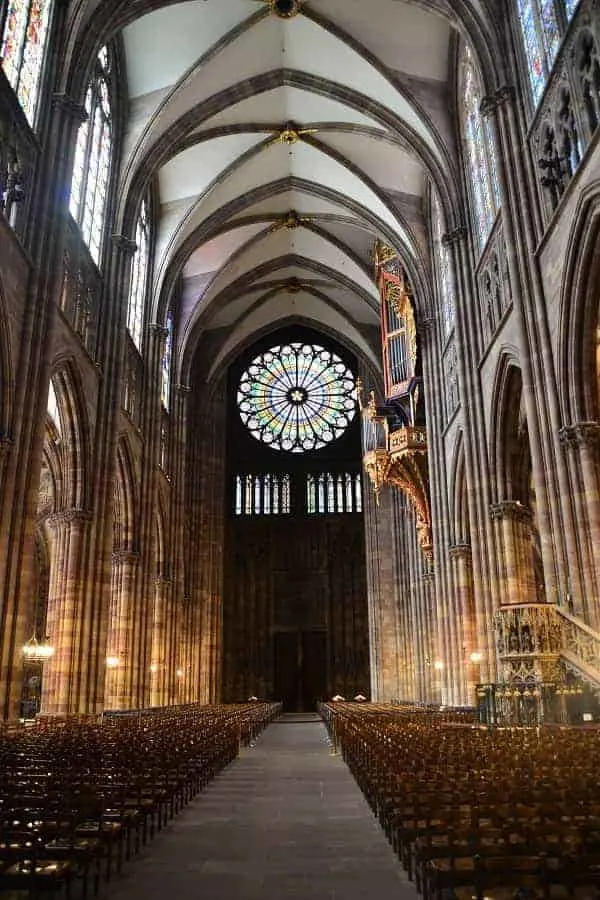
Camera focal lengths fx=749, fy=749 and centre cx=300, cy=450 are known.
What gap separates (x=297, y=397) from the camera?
144 ft

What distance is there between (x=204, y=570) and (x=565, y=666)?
26.7 metres

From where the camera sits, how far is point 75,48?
18.6m

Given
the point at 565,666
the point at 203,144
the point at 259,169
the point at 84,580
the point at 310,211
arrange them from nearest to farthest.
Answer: the point at 565,666 < the point at 84,580 < the point at 203,144 < the point at 259,169 < the point at 310,211

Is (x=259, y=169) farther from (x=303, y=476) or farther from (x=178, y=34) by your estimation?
(x=303, y=476)

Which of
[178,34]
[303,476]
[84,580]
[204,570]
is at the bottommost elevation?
[84,580]

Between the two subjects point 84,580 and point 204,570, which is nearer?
point 84,580

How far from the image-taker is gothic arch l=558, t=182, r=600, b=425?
1395 cm

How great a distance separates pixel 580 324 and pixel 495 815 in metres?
11.9

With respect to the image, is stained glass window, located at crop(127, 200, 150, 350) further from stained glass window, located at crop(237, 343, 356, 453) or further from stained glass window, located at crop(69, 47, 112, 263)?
stained glass window, located at crop(237, 343, 356, 453)

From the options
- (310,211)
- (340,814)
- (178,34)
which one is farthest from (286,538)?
(340,814)

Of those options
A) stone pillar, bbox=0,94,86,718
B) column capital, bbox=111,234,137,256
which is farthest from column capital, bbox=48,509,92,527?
column capital, bbox=111,234,137,256

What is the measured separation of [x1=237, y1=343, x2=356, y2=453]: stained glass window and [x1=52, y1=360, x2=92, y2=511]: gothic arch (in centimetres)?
2254

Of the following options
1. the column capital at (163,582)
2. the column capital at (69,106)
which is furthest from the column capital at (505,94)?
the column capital at (163,582)

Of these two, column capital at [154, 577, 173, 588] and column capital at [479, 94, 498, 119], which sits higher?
column capital at [479, 94, 498, 119]
